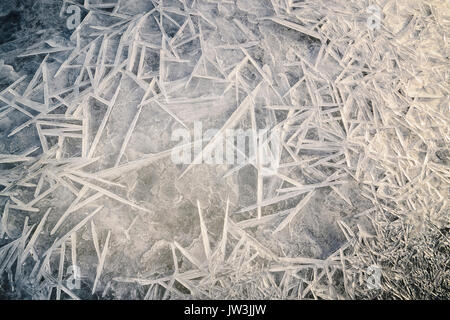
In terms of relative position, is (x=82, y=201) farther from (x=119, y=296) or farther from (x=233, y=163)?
(x=233, y=163)

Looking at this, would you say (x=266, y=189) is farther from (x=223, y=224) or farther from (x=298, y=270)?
(x=298, y=270)

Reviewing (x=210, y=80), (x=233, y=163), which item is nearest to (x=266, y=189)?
(x=233, y=163)

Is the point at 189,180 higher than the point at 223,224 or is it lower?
higher

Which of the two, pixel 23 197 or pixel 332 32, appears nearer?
pixel 23 197
